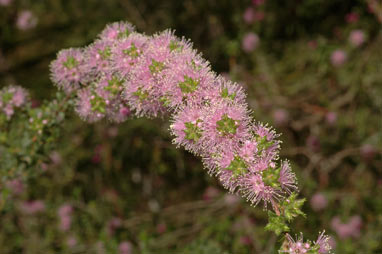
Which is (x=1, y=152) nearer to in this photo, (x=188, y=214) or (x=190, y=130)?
(x=190, y=130)

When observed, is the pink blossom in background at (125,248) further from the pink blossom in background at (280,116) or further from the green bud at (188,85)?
the green bud at (188,85)

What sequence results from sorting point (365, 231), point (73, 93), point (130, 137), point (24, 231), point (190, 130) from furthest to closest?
1. point (130, 137)
2. point (24, 231)
3. point (365, 231)
4. point (73, 93)
5. point (190, 130)

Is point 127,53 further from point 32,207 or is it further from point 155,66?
point 32,207

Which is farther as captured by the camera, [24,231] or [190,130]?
[24,231]

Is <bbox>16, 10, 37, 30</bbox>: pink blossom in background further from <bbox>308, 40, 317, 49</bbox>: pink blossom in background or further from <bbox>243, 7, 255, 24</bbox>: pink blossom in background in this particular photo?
<bbox>308, 40, 317, 49</bbox>: pink blossom in background

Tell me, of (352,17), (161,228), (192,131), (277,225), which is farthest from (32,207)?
(352,17)

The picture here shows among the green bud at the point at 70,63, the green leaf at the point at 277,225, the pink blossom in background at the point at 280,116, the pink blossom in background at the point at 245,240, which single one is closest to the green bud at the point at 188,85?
the green leaf at the point at 277,225

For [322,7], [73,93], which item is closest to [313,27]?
[322,7]
